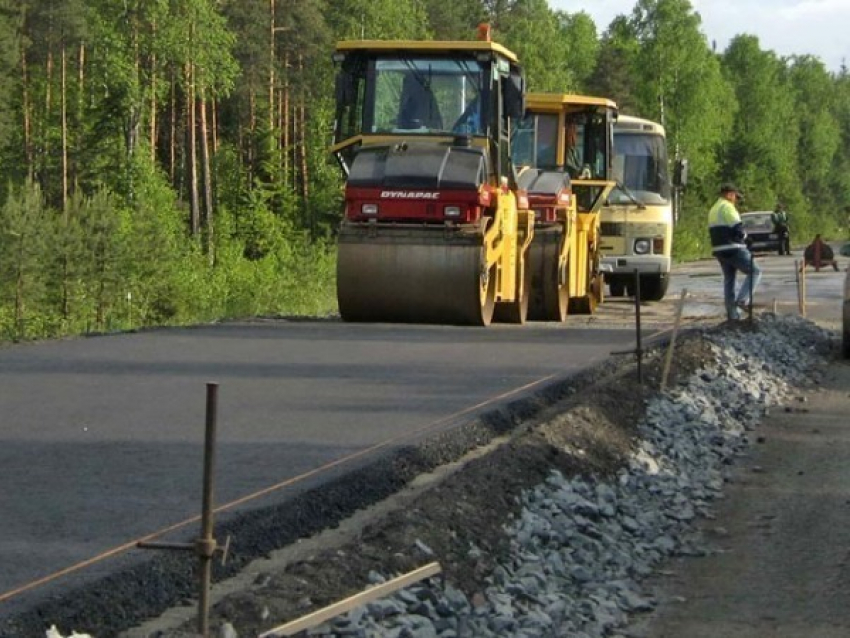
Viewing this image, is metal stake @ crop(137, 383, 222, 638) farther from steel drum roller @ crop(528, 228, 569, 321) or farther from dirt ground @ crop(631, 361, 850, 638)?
steel drum roller @ crop(528, 228, 569, 321)

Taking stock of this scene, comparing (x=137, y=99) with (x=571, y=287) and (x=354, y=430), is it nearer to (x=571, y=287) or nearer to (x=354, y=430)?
(x=571, y=287)

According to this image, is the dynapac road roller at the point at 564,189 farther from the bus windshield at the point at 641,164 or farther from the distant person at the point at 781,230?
the distant person at the point at 781,230

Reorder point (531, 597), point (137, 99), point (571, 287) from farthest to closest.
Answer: point (137, 99)
point (571, 287)
point (531, 597)

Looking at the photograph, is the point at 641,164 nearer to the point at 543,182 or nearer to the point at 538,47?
the point at 543,182

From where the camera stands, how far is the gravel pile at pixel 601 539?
704cm

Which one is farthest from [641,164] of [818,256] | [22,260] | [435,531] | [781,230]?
[781,230]

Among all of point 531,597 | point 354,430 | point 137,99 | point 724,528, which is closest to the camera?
point 531,597

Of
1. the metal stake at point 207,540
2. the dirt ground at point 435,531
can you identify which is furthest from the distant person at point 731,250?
the metal stake at point 207,540

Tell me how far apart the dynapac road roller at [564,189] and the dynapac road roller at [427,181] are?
1.44 metres

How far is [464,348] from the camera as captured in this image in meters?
18.1

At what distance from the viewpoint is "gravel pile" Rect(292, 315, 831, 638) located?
277 inches

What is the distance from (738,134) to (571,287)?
95545 mm

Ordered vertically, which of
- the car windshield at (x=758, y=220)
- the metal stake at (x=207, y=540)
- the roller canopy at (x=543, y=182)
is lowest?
the metal stake at (x=207, y=540)

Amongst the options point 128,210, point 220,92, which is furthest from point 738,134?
point 128,210
